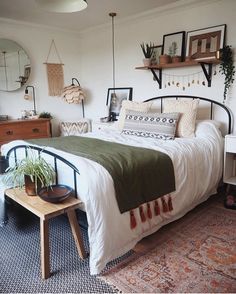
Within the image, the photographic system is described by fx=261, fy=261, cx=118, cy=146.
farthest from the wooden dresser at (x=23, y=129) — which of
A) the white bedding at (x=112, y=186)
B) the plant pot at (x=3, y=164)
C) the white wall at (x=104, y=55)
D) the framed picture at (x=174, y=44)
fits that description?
the framed picture at (x=174, y=44)

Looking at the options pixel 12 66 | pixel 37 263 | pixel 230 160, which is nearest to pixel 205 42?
pixel 230 160

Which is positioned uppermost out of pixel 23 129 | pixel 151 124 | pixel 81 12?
pixel 81 12

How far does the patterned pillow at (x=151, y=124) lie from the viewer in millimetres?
2932

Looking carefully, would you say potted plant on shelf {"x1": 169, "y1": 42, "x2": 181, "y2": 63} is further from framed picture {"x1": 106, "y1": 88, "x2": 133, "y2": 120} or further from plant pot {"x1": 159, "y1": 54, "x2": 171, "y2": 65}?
framed picture {"x1": 106, "y1": 88, "x2": 133, "y2": 120}

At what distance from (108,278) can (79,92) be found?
344 cm

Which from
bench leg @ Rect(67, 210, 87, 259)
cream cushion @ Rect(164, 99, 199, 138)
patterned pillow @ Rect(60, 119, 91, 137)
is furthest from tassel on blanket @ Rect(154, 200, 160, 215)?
patterned pillow @ Rect(60, 119, 91, 137)

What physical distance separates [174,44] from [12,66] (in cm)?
250

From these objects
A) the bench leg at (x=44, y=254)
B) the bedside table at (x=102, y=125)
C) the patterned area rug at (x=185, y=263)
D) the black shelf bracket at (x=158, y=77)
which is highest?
the black shelf bracket at (x=158, y=77)

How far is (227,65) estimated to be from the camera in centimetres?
303

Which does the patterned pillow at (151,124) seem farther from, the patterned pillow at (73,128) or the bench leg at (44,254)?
the bench leg at (44,254)

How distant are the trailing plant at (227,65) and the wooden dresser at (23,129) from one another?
2.68 metres

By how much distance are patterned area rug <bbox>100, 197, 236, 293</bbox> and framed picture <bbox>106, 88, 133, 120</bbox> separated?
238 centimetres

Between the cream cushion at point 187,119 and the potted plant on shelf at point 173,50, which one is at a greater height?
the potted plant on shelf at point 173,50

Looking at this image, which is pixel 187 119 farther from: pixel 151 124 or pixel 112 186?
pixel 112 186
